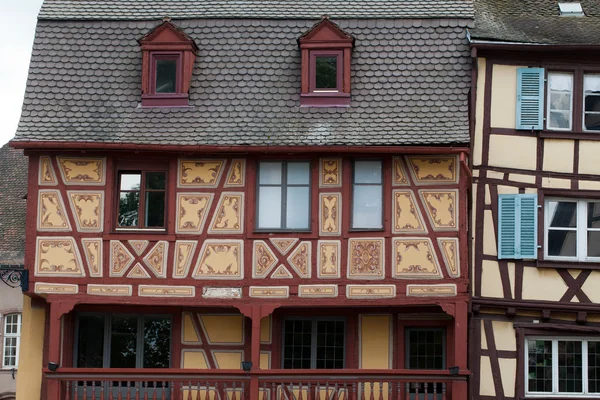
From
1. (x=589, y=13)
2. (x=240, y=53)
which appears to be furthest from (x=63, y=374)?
(x=589, y=13)

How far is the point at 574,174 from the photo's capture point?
2527 centimetres

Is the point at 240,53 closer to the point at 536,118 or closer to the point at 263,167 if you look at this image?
the point at 263,167

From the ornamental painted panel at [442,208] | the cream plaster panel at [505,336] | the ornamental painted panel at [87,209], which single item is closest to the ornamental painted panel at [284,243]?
the ornamental painted panel at [442,208]

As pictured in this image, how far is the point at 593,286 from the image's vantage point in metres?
24.9

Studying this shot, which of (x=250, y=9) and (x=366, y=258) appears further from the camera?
(x=250, y=9)

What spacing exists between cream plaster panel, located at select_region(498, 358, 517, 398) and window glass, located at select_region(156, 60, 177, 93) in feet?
28.9

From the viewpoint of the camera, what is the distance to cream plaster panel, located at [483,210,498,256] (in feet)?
82.5

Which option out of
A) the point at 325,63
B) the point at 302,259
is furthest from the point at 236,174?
the point at 325,63

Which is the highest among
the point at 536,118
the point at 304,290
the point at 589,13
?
the point at 589,13

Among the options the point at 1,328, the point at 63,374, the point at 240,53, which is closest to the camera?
the point at 63,374

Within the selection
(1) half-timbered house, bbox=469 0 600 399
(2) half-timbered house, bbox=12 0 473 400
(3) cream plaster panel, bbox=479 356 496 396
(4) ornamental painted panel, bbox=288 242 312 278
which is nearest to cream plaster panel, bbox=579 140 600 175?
(1) half-timbered house, bbox=469 0 600 399

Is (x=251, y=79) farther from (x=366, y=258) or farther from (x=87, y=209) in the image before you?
(x=366, y=258)

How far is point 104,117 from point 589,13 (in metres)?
10.7

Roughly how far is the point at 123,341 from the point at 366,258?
5.39m
